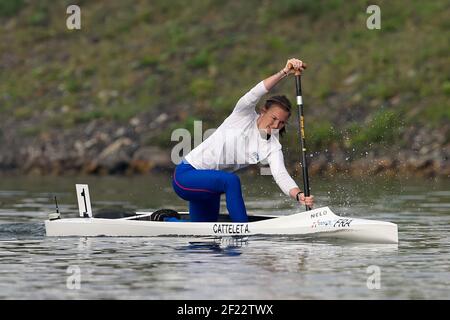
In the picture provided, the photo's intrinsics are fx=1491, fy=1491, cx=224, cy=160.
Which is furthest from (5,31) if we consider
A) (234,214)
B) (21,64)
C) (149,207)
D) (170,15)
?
(234,214)

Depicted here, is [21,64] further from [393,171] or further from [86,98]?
[393,171]

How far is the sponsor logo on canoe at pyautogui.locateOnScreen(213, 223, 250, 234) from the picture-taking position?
20156mm

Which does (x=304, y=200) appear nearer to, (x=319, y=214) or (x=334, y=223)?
(x=319, y=214)

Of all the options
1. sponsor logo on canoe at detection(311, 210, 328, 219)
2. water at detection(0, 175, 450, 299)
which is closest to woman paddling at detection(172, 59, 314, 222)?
sponsor logo on canoe at detection(311, 210, 328, 219)

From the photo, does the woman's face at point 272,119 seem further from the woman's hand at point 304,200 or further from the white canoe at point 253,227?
the white canoe at point 253,227

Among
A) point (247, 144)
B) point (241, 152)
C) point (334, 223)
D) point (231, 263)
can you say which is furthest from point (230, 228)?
point (231, 263)

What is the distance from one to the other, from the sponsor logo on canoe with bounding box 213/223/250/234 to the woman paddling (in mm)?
198

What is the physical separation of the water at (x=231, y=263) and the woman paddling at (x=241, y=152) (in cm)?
65

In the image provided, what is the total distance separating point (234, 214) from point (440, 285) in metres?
5.42

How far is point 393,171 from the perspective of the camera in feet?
119

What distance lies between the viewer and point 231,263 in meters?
17.4

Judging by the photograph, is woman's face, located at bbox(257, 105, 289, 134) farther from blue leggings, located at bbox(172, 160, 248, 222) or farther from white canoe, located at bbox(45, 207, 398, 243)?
white canoe, located at bbox(45, 207, 398, 243)
